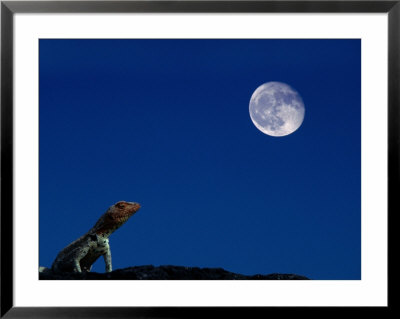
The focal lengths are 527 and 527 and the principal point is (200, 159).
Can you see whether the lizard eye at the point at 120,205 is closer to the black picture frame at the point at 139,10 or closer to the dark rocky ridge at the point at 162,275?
the dark rocky ridge at the point at 162,275

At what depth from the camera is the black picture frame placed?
3.30 m

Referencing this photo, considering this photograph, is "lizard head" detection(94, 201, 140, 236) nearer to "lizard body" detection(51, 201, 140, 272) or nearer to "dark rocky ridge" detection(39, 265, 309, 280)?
"lizard body" detection(51, 201, 140, 272)

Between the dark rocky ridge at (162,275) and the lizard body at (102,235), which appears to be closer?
the dark rocky ridge at (162,275)

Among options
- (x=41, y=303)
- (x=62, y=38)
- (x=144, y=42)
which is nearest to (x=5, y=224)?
(x=41, y=303)

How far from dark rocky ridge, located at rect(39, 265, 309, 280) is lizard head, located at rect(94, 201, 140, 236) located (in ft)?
7.40

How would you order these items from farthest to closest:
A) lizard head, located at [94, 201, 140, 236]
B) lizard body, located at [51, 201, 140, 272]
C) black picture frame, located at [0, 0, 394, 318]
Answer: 1. lizard head, located at [94, 201, 140, 236]
2. lizard body, located at [51, 201, 140, 272]
3. black picture frame, located at [0, 0, 394, 318]

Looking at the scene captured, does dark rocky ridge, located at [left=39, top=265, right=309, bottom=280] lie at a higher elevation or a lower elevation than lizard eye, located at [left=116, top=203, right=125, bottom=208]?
lower

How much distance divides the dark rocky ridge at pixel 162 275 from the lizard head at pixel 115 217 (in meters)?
2.26

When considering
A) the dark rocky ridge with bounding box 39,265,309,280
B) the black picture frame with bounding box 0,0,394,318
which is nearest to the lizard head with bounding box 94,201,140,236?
→ the dark rocky ridge with bounding box 39,265,309,280

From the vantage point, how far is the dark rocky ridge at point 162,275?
3493 mm

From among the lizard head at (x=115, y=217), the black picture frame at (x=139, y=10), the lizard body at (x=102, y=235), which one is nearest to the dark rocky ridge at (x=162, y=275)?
the black picture frame at (x=139, y=10)

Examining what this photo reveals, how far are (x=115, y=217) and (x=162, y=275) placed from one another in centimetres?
265

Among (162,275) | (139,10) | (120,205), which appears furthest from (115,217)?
(139,10)

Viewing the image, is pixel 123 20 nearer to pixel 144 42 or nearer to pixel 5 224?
pixel 144 42
